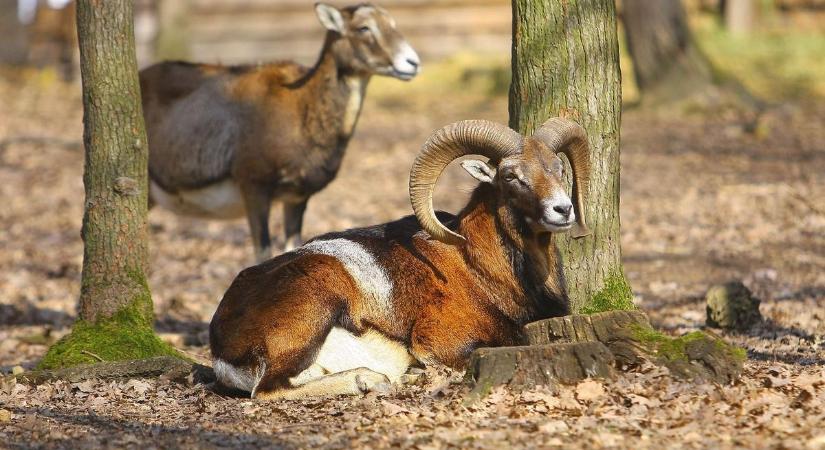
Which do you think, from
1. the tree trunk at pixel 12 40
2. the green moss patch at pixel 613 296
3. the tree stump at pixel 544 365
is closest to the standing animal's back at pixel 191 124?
the green moss patch at pixel 613 296

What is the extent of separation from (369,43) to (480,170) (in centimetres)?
427

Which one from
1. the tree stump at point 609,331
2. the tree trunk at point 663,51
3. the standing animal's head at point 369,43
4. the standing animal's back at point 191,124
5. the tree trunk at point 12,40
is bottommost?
the tree stump at point 609,331

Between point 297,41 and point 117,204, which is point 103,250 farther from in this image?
point 297,41

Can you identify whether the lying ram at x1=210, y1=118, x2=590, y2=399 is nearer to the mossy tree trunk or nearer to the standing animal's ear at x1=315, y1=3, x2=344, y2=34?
the mossy tree trunk

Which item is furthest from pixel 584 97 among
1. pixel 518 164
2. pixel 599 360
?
pixel 599 360

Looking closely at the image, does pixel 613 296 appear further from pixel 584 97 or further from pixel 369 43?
pixel 369 43

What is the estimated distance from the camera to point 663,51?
21.1 metres

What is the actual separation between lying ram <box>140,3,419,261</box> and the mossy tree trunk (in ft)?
10.1

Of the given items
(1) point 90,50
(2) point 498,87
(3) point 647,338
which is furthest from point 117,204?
(2) point 498,87

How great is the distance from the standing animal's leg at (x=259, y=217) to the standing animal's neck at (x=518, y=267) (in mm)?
3823

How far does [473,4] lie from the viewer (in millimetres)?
26734

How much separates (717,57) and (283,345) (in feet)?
61.5

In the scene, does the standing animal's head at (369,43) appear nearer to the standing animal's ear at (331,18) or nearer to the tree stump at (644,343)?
the standing animal's ear at (331,18)

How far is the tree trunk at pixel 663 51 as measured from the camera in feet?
69.1
